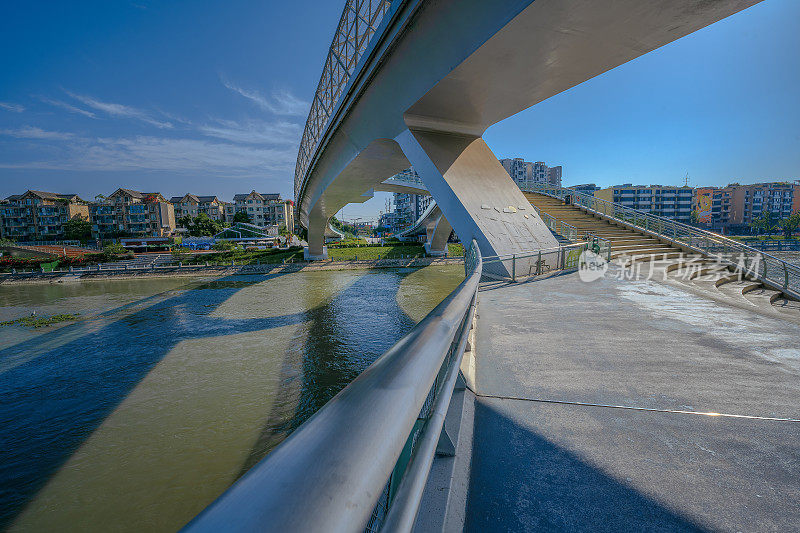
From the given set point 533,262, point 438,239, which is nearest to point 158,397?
point 533,262

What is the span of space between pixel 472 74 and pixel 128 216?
80.8m

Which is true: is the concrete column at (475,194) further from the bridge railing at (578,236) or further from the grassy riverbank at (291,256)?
the grassy riverbank at (291,256)

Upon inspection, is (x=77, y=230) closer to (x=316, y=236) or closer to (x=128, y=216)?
(x=128, y=216)

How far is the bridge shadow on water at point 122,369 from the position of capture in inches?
192

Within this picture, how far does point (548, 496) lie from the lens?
155 cm

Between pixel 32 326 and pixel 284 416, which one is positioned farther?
pixel 32 326

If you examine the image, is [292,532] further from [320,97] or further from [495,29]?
[320,97]

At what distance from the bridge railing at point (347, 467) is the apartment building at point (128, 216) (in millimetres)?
80906

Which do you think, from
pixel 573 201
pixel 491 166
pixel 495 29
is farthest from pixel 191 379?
pixel 573 201

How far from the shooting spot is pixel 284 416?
5527mm

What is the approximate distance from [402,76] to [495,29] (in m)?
2.99

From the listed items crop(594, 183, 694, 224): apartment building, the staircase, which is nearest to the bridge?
the staircase

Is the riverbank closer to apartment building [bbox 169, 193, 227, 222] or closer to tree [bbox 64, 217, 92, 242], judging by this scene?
tree [bbox 64, 217, 92, 242]

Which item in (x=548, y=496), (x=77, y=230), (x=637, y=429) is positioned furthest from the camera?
(x=77, y=230)
